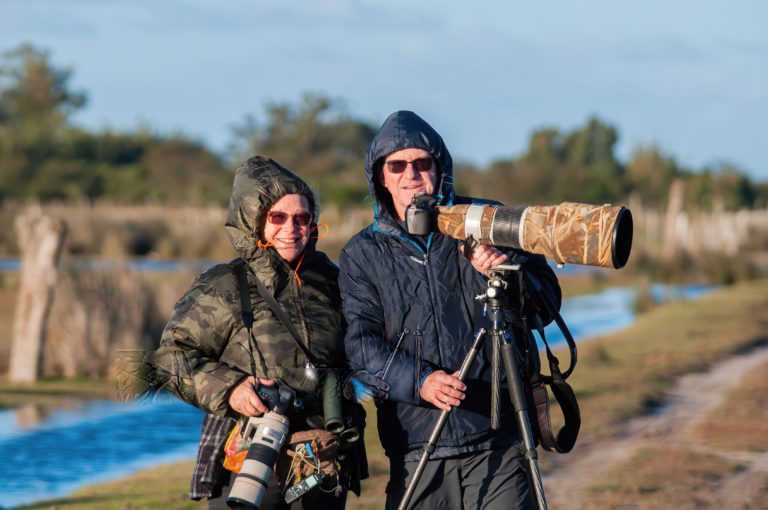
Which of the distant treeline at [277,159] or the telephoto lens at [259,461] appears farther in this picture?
the distant treeline at [277,159]

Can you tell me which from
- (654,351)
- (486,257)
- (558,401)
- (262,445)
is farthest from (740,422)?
(262,445)

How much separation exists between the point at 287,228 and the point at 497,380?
0.84 meters

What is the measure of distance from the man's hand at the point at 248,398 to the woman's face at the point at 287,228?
445 millimetres

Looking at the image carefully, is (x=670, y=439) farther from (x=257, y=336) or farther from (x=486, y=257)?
(x=257, y=336)

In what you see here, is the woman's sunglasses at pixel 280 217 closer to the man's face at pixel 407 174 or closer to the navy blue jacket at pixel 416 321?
the navy blue jacket at pixel 416 321

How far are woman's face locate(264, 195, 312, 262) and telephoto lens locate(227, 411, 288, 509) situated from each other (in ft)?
1.82

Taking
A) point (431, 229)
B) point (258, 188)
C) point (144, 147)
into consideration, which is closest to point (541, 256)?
point (431, 229)

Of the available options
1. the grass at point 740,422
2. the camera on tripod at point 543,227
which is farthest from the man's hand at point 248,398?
the grass at point 740,422

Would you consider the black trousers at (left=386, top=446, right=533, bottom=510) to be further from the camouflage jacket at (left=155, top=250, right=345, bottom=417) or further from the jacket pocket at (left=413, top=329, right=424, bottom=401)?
the camouflage jacket at (left=155, top=250, right=345, bottom=417)

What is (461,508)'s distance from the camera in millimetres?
3430

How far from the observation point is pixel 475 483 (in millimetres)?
3408

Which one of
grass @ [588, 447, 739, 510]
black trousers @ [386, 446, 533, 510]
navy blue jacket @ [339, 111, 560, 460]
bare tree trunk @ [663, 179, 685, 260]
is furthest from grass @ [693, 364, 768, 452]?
bare tree trunk @ [663, 179, 685, 260]

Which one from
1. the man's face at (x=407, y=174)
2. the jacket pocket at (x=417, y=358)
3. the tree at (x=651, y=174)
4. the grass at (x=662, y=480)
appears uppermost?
the tree at (x=651, y=174)

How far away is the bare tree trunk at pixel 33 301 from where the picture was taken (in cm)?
1066
